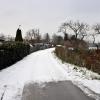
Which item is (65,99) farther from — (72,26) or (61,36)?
(61,36)

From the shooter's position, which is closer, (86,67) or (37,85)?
(37,85)

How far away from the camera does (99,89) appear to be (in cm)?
880

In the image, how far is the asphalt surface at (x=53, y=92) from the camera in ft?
24.7

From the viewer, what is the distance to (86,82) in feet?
33.9

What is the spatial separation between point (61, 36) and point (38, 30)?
75.2ft

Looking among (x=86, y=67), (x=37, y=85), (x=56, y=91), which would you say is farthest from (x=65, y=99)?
(x=86, y=67)

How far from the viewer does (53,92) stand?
27.3 ft

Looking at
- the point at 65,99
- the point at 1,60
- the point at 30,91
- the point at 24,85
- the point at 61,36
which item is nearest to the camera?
→ the point at 65,99

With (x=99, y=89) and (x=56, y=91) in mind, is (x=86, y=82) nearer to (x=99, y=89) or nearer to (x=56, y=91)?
(x=99, y=89)

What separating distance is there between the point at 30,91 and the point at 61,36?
88105 millimetres

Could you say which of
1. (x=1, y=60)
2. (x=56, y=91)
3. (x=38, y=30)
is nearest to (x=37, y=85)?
(x=56, y=91)

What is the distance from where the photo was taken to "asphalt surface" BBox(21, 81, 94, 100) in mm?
7520

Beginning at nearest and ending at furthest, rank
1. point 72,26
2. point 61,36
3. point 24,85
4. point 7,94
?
point 7,94 → point 24,85 → point 72,26 → point 61,36

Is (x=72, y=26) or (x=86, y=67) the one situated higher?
(x=72, y=26)
